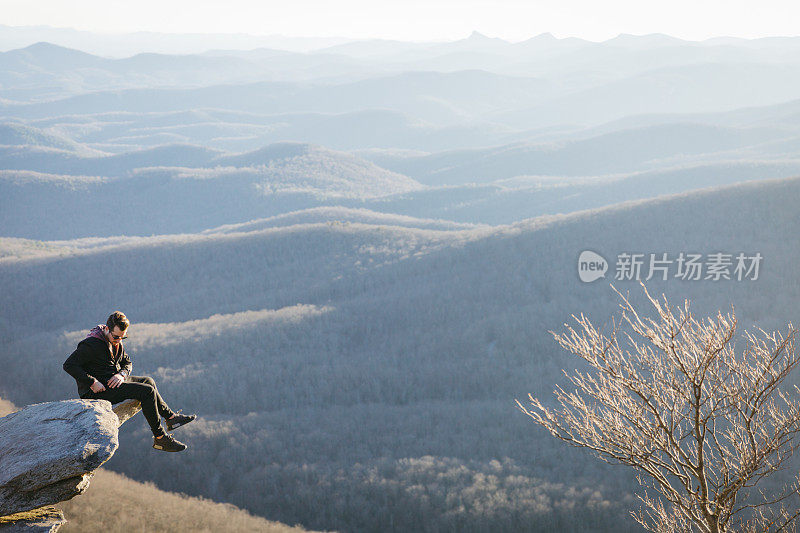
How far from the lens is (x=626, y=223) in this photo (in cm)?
7138

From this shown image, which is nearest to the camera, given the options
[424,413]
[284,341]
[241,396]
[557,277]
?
[424,413]

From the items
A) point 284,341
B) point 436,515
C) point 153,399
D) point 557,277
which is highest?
point 153,399

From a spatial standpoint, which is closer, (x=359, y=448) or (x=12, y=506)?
(x=12, y=506)

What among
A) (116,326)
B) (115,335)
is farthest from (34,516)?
(116,326)

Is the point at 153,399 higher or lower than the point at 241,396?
higher

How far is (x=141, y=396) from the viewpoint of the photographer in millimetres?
13086

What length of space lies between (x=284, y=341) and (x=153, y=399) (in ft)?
152

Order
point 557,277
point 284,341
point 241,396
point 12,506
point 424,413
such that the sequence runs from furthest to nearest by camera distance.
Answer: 1. point 557,277
2. point 284,341
3. point 241,396
4. point 424,413
5. point 12,506

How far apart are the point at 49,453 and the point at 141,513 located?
15384 millimetres

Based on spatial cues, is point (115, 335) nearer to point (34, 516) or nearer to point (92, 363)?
point (92, 363)

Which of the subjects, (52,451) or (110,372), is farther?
(110,372)

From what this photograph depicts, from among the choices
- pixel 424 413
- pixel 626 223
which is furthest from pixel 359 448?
pixel 626 223

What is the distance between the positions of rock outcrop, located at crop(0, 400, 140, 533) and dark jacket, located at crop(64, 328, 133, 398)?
0.54m

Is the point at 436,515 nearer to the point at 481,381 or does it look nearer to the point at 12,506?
the point at 481,381
